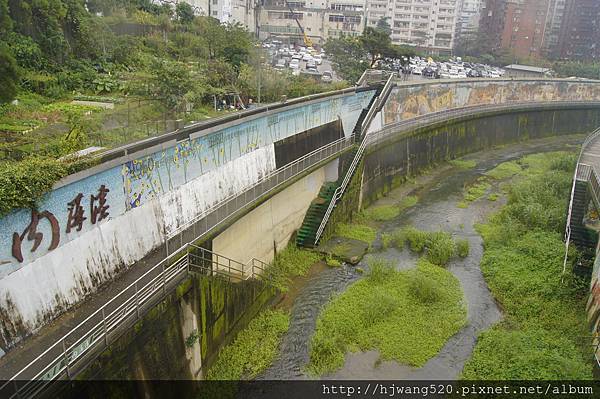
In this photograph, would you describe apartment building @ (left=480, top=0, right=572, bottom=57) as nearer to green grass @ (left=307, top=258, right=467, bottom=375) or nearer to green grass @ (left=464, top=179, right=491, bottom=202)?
green grass @ (left=464, top=179, right=491, bottom=202)

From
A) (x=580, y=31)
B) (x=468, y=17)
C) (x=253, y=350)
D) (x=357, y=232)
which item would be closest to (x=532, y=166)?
(x=357, y=232)

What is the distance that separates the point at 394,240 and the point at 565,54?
3170 inches

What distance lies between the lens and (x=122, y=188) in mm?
12016

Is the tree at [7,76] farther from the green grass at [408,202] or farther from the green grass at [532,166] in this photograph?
the green grass at [532,166]

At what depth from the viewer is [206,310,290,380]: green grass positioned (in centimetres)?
1280

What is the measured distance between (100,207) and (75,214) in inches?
32.3

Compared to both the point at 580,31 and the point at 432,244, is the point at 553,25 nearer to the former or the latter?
the point at 580,31

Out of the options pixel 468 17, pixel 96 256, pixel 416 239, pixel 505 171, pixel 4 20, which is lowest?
pixel 505 171

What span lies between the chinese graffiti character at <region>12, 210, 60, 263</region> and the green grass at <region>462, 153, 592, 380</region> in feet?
35.6

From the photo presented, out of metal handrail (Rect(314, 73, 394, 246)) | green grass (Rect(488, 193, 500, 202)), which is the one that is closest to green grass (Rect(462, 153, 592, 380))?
green grass (Rect(488, 193, 500, 202))

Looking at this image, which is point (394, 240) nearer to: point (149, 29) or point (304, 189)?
point (304, 189)

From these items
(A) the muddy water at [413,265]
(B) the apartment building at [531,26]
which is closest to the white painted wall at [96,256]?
(A) the muddy water at [413,265]

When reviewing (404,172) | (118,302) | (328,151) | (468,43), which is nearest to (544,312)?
(328,151)

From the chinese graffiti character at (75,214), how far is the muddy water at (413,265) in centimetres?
630
